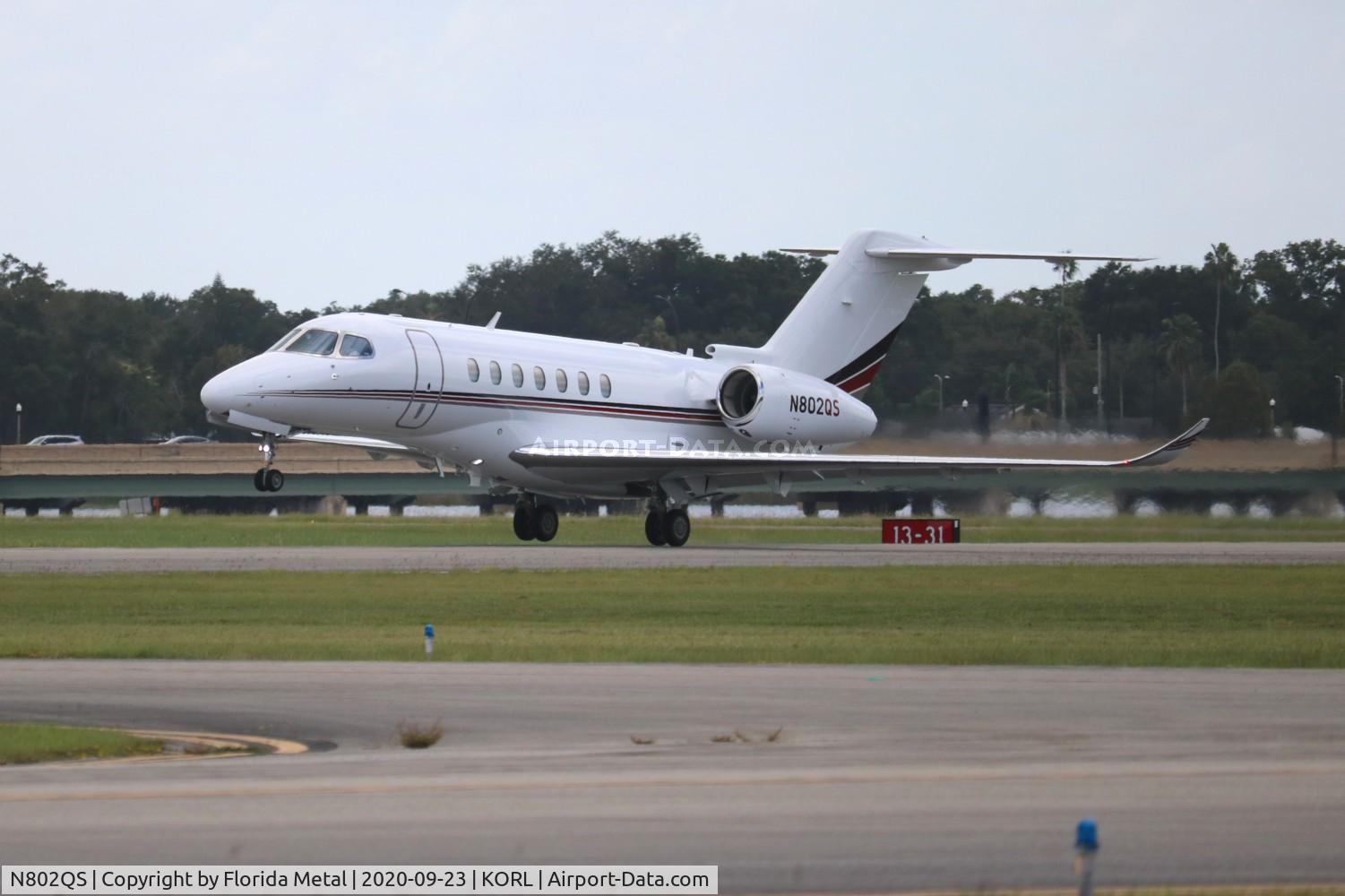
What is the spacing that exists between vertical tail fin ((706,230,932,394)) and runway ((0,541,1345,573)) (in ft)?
17.0

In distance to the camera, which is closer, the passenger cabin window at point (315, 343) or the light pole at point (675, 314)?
the passenger cabin window at point (315, 343)

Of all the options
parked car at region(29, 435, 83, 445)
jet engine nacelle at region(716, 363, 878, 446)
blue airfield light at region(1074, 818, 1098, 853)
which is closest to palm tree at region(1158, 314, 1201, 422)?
jet engine nacelle at region(716, 363, 878, 446)

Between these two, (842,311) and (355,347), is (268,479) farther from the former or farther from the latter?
(842,311)

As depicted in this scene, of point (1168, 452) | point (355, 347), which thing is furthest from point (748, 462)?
point (1168, 452)

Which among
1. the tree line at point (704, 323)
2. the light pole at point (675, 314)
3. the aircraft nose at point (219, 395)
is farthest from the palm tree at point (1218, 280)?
the aircraft nose at point (219, 395)

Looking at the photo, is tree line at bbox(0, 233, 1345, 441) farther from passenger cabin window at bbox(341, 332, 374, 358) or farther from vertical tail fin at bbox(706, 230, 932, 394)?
passenger cabin window at bbox(341, 332, 374, 358)

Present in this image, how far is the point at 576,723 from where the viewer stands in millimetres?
11531

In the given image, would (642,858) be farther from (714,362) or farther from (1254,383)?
(1254,383)

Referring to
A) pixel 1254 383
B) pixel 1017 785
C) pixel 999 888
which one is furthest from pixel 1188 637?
pixel 1254 383

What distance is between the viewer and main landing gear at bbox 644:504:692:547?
35.3 metres

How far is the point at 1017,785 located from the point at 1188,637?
30.4 ft

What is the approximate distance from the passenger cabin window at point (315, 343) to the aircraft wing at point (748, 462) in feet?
13.2

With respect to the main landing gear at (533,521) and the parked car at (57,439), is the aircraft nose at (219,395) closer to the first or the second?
the main landing gear at (533,521)

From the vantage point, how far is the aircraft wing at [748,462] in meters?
33.0
